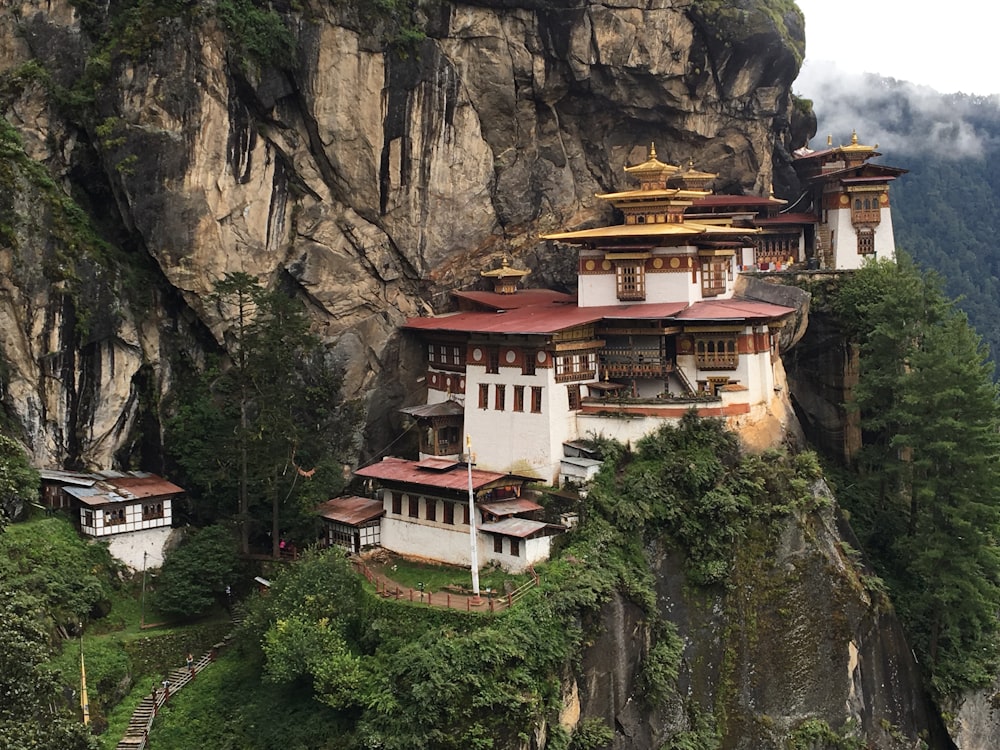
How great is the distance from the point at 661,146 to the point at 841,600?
21543mm

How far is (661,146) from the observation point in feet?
158

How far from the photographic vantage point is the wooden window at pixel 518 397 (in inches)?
1508

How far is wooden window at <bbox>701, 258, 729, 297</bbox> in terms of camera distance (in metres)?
41.7

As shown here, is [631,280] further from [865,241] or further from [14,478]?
[14,478]

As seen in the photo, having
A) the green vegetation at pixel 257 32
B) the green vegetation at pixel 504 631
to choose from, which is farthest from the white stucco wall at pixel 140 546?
the green vegetation at pixel 257 32

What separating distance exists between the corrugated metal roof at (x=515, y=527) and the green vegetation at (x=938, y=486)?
1304cm

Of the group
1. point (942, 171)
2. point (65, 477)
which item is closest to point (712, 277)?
point (65, 477)

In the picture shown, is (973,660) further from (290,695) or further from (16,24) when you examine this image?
(16,24)

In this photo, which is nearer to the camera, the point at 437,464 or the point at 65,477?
the point at 65,477

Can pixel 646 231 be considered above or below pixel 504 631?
above

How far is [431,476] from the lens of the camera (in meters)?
35.3

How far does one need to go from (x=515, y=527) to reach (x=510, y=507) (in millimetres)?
1301

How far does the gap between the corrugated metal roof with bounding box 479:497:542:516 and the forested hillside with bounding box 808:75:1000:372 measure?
48343 mm

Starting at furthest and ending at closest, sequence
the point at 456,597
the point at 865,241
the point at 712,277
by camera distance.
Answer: the point at 865,241, the point at 712,277, the point at 456,597
